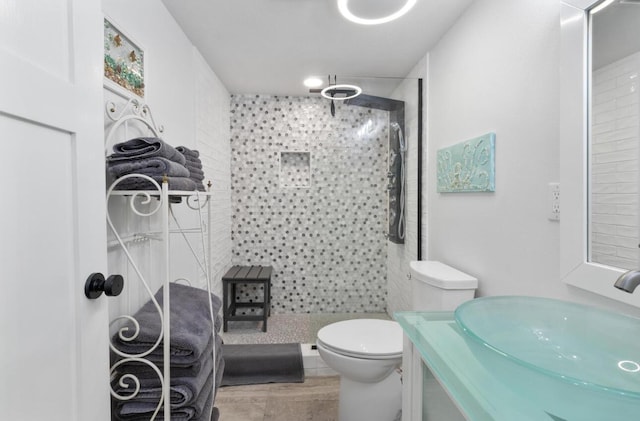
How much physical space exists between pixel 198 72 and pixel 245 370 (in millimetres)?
2168

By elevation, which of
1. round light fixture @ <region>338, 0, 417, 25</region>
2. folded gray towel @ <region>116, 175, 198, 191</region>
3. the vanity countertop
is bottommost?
the vanity countertop

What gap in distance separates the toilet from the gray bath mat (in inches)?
23.9

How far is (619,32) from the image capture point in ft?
2.93

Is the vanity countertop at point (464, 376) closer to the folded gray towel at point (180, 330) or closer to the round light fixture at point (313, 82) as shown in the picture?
the folded gray towel at point (180, 330)

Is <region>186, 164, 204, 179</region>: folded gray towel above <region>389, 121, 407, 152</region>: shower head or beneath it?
beneath

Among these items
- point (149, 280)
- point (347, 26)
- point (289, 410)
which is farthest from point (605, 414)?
point (347, 26)

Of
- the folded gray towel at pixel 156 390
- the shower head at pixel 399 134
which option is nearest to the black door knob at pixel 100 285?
the folded gray towel at pixel 156 390

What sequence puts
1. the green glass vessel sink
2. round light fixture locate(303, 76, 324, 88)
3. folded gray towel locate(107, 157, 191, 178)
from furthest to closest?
1. round light fixture locate(303, 76, 324, 88)
2. folded gray towel locate(107, 157, 191, 178)
3. the green glass vessel sink

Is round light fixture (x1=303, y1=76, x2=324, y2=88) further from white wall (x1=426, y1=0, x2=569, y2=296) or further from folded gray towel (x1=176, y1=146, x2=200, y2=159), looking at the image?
folded gray towel (x1=176, y1=146, x2=200, y2=159)

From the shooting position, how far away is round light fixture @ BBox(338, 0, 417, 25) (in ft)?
5.01

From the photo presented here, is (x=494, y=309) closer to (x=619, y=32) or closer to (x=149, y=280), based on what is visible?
(x=619, y=32)

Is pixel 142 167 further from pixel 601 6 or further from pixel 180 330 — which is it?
pixel 601 6

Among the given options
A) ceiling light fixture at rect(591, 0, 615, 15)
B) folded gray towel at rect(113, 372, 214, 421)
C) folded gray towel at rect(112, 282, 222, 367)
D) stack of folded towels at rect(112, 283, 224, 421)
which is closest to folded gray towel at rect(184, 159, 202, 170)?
folded gray towel at rect(112, 282, 222, 367)

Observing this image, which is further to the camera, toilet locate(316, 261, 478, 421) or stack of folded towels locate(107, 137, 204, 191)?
toilet locate(316, 261, 478, 421)
